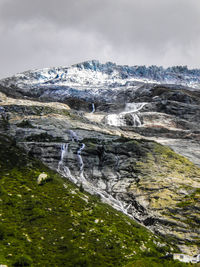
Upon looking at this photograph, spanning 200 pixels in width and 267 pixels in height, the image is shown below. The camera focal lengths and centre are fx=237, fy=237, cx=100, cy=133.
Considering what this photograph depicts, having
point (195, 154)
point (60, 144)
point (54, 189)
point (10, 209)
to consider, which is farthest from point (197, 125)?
point (10, 209)

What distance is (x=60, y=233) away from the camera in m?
18.7

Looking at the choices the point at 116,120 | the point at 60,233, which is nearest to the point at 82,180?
the point at 60,233

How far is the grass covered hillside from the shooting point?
15.6 m

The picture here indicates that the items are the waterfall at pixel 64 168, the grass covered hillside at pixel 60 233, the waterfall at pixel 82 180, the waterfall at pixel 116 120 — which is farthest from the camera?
the waterfall at pixel 116 120

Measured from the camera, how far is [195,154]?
59031 millimetres

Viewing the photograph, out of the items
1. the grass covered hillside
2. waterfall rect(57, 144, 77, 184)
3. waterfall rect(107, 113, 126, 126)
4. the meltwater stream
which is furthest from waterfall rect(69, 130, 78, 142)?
waterfall rect(107, 113, 126, 126)

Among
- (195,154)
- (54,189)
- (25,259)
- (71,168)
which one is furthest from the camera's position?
(195,154)

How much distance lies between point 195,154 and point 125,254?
47068 millimetres

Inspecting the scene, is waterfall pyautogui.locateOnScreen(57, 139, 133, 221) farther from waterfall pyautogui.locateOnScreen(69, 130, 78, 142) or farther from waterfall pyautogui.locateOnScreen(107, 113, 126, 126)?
waterfall pyautogui.locateOnScreen(107, 113, 126, 126)

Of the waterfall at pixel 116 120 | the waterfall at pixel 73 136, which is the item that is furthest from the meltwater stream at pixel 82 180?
the waterfall at pixel 116 120

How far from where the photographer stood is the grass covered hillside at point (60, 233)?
15562 millimetres

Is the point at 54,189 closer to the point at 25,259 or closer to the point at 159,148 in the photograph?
the point at 25,259

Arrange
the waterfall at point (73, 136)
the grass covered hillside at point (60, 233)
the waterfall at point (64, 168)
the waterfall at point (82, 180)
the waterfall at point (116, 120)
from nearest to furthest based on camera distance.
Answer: the grass covered hillside at point (60, 233) → the waterfall at point (82, 180) → the waterfall at point (64, 168) → the waterfall at point (73, 136) → the waterfall at point (116, 120)

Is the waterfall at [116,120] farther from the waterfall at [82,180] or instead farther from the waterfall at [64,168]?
the waterfall at [64,168]
